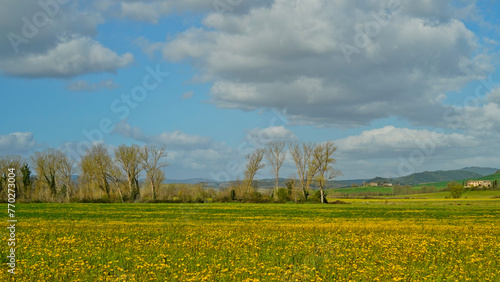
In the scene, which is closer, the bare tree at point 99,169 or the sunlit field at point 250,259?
the sunlit field at point 250,259

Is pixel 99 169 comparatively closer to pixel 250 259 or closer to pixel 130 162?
pixel 130 162

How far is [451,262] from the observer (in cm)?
1533

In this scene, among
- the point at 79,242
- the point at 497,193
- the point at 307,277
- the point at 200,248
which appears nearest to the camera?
the point at 307,277

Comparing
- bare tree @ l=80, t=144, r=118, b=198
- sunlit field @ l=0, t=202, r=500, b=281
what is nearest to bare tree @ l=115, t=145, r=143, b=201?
bare tree @ l=80, t=144, r=118, b=198

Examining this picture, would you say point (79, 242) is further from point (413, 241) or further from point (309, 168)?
A: point (309, 168)

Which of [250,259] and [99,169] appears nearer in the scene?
[250,259]

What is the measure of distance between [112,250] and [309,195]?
9271 centimetres

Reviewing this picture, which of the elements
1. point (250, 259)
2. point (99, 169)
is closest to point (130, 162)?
point (99, 169)

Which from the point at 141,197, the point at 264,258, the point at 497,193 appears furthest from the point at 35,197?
the point at 497,193

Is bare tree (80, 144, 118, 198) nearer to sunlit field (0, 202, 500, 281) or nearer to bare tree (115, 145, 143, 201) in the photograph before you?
bare tree (115, 145, 143, 201)

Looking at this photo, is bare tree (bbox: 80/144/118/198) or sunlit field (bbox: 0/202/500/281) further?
bare tree (bbox: 80/144/118/198)

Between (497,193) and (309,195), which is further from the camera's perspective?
(497,193)

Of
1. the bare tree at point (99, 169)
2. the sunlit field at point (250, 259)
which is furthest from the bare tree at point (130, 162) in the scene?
the sunlit field at point (250, 259)

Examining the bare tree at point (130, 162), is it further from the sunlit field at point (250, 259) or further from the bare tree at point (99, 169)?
the sunlit field at point (250, 259)
